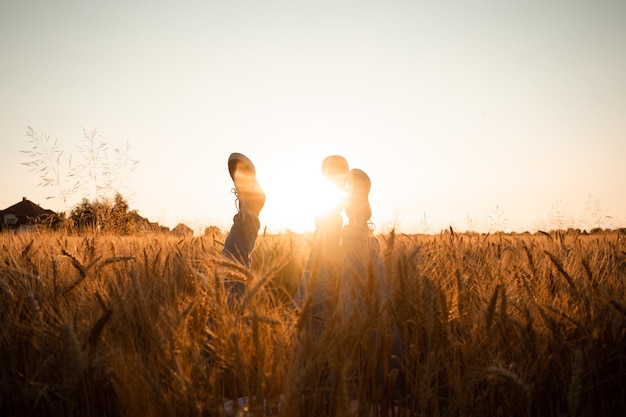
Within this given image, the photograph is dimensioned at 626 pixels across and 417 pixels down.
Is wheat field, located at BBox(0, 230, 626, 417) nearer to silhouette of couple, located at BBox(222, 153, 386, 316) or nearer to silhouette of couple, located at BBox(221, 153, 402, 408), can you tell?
silhouette of couple, located at BBox(221, 153, 402, 408)

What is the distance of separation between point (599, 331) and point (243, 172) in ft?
8.74

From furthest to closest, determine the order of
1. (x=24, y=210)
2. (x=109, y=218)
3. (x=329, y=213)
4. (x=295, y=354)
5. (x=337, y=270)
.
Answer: (x=24, y=210)
(x=109, y=218)
(x=329, y=213)
(x=337, y=270)
(x=295, y=354)

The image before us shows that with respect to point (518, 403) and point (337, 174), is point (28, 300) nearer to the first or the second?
point (518, 403)

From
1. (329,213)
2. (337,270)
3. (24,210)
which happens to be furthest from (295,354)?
(24,210)

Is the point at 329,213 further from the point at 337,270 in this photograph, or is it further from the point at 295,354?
the point at 295,354

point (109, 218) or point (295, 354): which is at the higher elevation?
point (109, 218)

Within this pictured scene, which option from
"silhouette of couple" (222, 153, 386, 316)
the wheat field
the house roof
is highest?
the house roof

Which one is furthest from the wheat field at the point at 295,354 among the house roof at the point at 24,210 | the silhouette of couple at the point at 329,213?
the house roof at the point at 24,210

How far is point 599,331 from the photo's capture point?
129 centimetres

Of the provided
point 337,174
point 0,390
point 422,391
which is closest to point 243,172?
point 337,174

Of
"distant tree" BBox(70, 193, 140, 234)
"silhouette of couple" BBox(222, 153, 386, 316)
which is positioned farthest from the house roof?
"silhouette of couple" BBox(222, 153, 386, 316)

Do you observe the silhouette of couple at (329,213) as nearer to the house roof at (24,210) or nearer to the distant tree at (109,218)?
the distant tree at (109,218)

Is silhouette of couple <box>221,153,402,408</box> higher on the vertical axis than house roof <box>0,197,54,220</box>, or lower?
lower

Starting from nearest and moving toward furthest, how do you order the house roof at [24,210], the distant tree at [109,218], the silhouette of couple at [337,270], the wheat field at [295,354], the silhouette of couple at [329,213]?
1. the wheat field at [295,354]
2. the silhouette of couple at [337,270]
3. the silhouette of couple at [329,213]
4. the distant tree at [109,218]
5. the house roof at [24,210]
